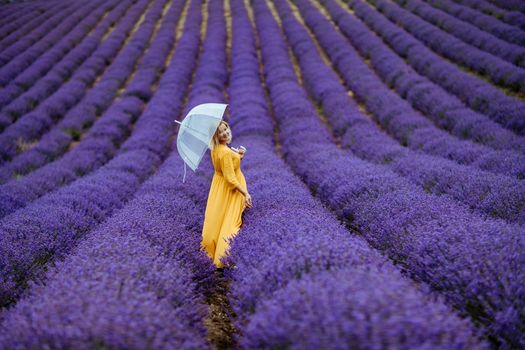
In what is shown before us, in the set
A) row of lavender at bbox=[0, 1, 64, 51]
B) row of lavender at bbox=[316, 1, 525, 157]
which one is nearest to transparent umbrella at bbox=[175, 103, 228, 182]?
row of lavender at bbox=[316, 1, 525, 157]

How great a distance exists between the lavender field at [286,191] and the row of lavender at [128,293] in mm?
12

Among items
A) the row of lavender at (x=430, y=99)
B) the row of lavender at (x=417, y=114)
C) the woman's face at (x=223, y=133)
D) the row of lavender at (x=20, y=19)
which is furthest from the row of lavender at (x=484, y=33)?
the row of lavender at (x=20, y=19)

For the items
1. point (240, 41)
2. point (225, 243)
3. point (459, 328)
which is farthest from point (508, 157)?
point (240, 41)

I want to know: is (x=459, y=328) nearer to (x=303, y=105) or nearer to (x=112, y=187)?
(x=112, y=187)

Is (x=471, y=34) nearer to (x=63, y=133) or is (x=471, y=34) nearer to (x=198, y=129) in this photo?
(x=198, y=129)

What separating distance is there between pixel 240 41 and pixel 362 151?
9.62 meters

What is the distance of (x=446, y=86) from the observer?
29.2 feet

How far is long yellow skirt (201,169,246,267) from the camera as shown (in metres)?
3.54

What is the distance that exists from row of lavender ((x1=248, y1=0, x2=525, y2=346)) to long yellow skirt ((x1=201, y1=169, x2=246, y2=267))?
44.0 inches

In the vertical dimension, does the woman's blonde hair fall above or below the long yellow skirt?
above

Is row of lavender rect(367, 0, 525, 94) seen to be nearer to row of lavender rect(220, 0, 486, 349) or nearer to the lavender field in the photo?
the lavender field

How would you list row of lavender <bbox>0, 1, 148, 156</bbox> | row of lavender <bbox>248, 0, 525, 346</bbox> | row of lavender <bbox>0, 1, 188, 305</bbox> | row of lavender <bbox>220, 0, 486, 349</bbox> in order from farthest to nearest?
row of lavender <bbox>0, 1, 148, 156</bbox> < row of lavender <bbox>0, 1, 188, 305</bbox> < row of lavender <bbox>248, 0, 525, 346</bbox> < row of lavender <bbox>220, 0, 486, 349</bbox>

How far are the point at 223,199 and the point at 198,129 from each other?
691mm

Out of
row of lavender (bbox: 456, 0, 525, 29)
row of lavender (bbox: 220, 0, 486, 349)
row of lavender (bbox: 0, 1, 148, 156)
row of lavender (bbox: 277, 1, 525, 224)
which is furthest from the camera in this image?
row of lavender (bbox: 456, 0, 525, 29)
